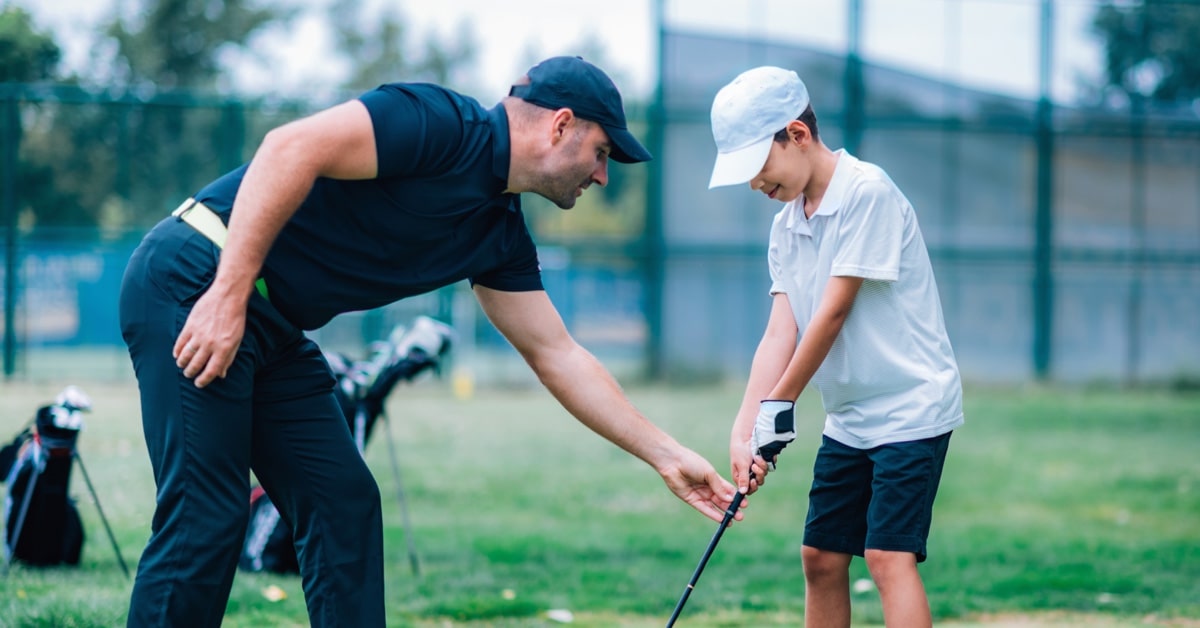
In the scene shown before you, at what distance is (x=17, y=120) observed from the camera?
1444 centimetres

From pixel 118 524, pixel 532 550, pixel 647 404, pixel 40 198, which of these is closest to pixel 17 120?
pixel 40 198

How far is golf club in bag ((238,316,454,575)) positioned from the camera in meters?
5.18

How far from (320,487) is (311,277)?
53 cm

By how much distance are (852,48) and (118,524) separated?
12793mm

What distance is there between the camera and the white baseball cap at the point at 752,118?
3348 mm

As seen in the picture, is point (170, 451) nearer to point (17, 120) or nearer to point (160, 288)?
point (160, 288)

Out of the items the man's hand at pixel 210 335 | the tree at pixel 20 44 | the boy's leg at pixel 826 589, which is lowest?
the boy's leg at pixel 826 589

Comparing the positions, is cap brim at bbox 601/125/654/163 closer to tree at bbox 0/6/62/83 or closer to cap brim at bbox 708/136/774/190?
cap brim at bbox 708/136/774/190

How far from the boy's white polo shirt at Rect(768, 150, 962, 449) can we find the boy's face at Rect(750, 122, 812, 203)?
0.28ft

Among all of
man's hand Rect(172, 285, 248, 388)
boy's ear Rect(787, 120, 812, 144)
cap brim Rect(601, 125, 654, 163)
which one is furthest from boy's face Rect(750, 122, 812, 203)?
man's hand Rect(172, 285, 248, 388)

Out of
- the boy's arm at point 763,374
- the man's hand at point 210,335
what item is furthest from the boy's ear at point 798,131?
the man's hand at point 210,335

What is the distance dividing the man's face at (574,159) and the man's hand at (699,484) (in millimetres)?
881

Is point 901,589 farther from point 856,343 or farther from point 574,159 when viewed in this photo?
point 574,159

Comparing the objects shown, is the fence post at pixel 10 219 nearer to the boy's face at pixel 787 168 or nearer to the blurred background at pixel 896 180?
the blurred background at pixel 896 180
